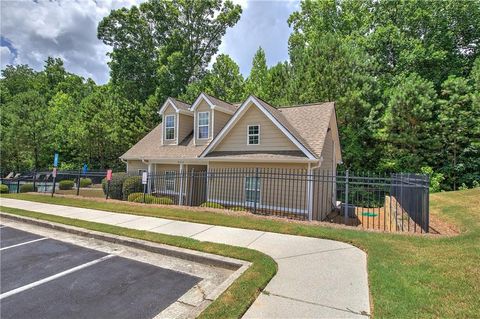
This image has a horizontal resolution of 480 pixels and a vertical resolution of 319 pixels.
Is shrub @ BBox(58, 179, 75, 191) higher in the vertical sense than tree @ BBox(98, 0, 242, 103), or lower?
lower

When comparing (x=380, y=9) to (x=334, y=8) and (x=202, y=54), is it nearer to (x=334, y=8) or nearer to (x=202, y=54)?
(x=334, y=8)

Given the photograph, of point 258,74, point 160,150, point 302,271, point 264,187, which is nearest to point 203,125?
point 160,150

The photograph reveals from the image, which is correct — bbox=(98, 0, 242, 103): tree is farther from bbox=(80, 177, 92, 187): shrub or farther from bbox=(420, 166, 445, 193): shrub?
bbox=(420, 166, 445, 193): shrub

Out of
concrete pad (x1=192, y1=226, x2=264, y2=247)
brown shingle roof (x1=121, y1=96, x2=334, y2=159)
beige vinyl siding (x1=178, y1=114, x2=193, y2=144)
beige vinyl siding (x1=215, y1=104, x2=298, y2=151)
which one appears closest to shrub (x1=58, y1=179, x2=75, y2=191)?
brown shingle roof (x1=121, y1=96, x2=334, y2=159)

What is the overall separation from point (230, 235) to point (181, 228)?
5.58ft

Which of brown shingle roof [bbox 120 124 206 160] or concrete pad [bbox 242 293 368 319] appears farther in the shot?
brown shingle roof [bbox 120 124 206 160]

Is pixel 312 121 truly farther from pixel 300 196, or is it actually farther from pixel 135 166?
pixel 135 166

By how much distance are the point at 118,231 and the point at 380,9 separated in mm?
33158

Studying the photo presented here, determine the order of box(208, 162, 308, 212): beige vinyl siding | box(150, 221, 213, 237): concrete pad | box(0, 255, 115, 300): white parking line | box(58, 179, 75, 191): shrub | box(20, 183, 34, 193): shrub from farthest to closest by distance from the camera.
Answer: box(58, 179, 75, 191): shrub → box(20, 183, 34, 193): shrub → box(208, 162, 308, 212): beige vinyl siding → box(150, 221, 213, 237): concrete pad → box(0, 255, 115, 300): white parking line

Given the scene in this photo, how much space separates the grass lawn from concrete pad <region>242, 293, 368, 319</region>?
31cm

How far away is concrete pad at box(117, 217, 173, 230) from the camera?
328 inches

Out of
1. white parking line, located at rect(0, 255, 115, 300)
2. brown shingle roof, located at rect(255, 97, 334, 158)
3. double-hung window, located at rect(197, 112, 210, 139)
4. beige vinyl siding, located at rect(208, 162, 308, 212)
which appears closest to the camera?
white parking line, located at rect(0, 255, 115, 300)

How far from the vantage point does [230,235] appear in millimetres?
7301

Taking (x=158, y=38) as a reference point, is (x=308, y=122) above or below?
below
